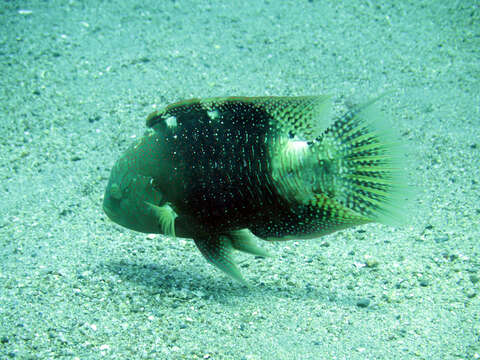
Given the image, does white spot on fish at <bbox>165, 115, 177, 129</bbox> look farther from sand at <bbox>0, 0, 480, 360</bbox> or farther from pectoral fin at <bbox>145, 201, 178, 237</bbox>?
sand at <bbox>0, 0, 480, 360</bbox>

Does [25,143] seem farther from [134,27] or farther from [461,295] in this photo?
[461,295]

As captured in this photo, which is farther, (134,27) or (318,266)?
(134,27)

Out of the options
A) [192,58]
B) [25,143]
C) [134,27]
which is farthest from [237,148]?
[134,27]

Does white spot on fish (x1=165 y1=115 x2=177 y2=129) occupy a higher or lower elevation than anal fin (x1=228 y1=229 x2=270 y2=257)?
higher

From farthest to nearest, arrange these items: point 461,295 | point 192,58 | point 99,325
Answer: point 192,58 → point 461,295 → point 99,325

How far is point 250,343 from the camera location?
2604 millimetres

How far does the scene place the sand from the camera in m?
2.65

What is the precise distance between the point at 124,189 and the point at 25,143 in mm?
3109

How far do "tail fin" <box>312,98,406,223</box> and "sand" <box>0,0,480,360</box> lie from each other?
0.15 metres

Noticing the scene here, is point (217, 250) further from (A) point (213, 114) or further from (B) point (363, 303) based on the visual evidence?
(B) point (363, 303)

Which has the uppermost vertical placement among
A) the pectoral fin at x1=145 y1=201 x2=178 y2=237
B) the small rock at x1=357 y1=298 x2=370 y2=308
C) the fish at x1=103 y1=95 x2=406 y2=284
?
the fish at x1=103 y1=95 x2=406 y2=284

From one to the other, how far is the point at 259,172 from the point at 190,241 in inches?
66.9

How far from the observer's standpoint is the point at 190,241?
12.8 feet

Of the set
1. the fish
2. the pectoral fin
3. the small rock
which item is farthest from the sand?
the pectoral fin
